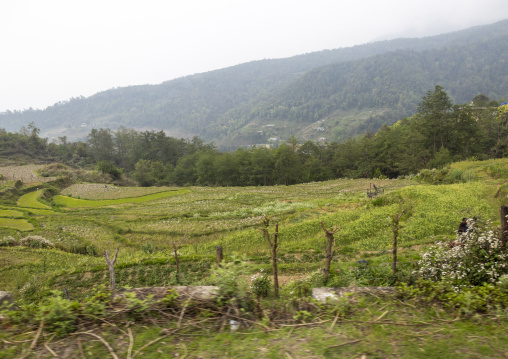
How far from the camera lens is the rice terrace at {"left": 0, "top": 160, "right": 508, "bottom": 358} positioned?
3.12m

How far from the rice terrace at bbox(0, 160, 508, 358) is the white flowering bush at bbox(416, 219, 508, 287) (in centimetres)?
62

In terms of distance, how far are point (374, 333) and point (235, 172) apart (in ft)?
230

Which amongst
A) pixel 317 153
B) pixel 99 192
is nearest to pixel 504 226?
pixel 99 192

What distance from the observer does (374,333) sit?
3275mm

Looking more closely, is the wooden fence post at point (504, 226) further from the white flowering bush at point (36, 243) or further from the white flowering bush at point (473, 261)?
the white flowering bush at point (36, 243)

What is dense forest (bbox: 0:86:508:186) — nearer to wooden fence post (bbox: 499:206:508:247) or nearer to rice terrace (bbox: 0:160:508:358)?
rice terrace (bbox: 0:160:508:358)

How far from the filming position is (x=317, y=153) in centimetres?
7938

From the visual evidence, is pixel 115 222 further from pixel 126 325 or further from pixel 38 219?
pixel 126 325

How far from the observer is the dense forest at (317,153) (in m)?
53.1

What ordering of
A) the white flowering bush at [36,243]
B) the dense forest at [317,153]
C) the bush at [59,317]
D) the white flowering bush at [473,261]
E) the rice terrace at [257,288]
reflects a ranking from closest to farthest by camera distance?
the rice terrace at [257,288]
the bush at [59,317]
the white flowering bush at [473,261]
the white flowering bush at [36,243]
the dense forest at [317,153]

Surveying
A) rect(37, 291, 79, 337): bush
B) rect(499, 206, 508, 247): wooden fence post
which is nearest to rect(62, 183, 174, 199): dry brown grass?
rect(37, 291, 79, 337): bush

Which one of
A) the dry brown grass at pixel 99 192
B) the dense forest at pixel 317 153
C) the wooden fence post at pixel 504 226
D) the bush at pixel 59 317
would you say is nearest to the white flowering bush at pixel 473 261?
the wooden fence post at pixel 504 226

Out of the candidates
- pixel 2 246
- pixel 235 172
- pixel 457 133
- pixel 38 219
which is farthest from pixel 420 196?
pixel 235 172

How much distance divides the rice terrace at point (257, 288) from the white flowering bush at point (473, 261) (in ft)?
2.04
